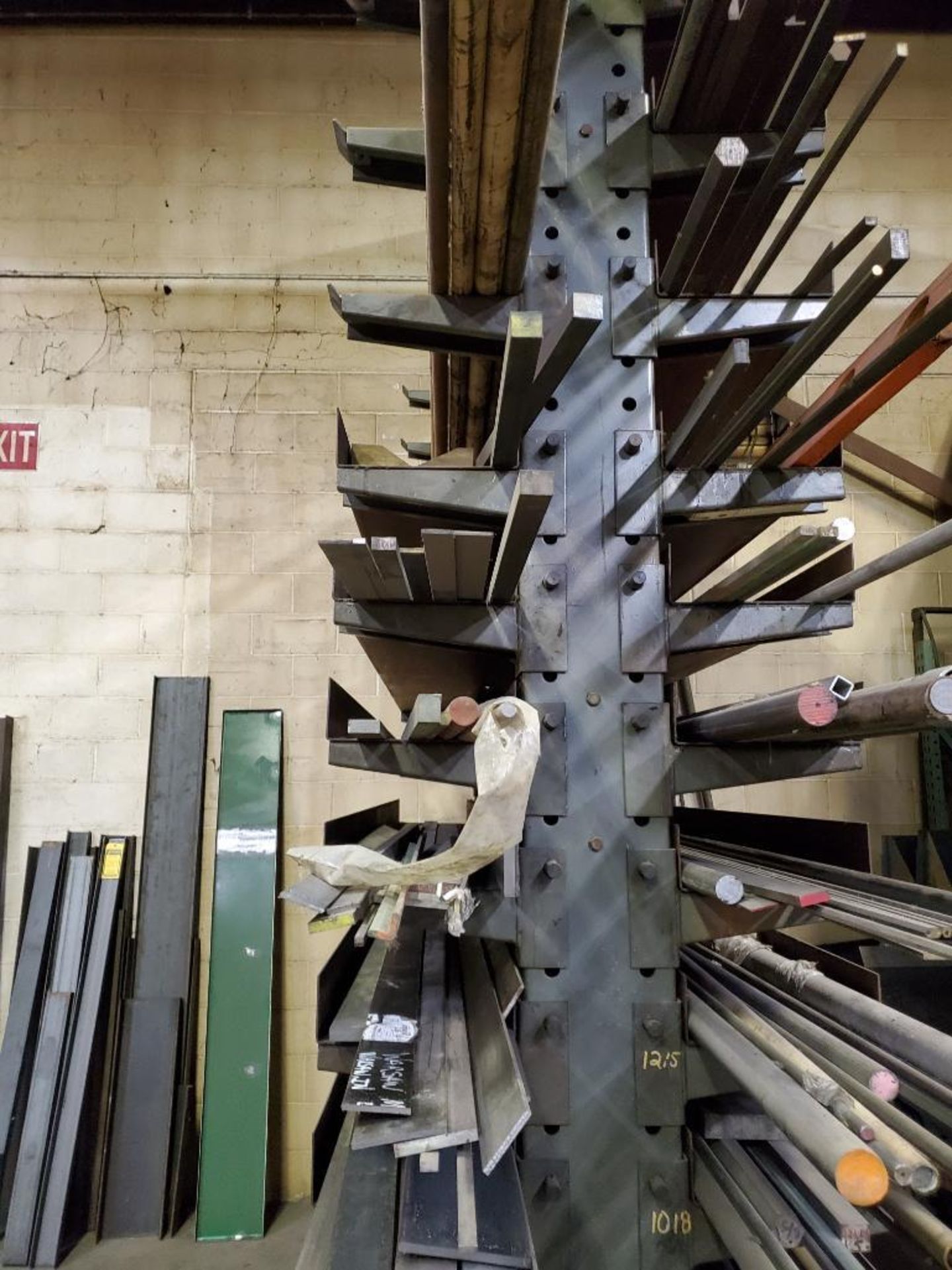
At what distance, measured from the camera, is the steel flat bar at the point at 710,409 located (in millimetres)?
883

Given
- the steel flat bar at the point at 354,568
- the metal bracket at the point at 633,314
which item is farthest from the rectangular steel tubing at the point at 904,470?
the steel flat bar at the point at 354,568

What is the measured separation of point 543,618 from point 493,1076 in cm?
56

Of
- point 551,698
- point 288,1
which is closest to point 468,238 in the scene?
point 551,698

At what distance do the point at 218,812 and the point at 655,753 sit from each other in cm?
220

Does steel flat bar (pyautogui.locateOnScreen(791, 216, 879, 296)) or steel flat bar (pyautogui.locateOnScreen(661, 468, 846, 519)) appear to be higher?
steel flat bar (pyautogui.locateOnScreen(791, 216, 879, 296))

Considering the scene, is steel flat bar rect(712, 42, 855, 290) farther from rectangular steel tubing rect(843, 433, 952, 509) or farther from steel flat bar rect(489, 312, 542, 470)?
rectangular steel tubing rect(843, 433, 952, 509)

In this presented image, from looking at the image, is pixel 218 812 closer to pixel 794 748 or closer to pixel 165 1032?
pixel 165 1032

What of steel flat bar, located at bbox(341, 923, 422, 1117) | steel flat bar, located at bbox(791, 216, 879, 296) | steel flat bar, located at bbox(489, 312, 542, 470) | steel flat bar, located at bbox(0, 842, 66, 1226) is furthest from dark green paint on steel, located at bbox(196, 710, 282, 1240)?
steel flat bar, located at bbox(791, 216, 879, 296)

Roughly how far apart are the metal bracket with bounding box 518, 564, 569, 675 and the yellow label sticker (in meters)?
2.30

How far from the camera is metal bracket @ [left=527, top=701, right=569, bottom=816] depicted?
3.54 feet

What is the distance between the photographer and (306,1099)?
2.84m

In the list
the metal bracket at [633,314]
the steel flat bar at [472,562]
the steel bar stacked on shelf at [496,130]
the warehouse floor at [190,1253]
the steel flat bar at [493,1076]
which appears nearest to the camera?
the steel bar stacked on shelf at [496,130]

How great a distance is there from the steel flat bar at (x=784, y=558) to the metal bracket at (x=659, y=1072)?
0.57 meters

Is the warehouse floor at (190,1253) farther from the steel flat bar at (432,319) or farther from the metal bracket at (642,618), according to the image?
the steel flat bar at (432,319)
